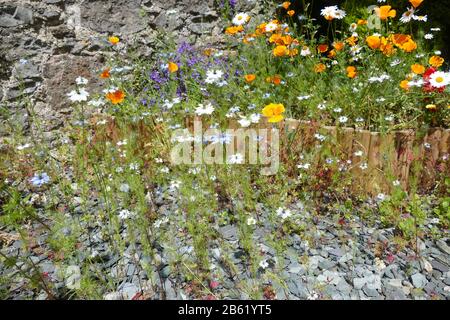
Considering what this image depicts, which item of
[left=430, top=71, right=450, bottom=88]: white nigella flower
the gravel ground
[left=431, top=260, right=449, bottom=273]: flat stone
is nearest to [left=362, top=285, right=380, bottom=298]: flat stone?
the gravel ground

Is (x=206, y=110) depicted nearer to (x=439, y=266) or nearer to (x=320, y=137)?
(x=320, y=137)

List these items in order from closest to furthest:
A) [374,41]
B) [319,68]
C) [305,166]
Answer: [305,166] < [374,41] < [319,68]

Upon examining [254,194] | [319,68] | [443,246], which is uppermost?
[319,68]

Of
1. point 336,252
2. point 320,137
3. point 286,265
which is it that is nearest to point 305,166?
point 320,137

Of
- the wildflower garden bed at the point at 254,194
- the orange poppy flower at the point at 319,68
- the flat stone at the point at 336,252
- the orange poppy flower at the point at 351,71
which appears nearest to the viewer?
the wildflower garden bed at the point at 254,194

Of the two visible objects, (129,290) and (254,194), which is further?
(254,194)

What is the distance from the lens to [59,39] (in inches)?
141

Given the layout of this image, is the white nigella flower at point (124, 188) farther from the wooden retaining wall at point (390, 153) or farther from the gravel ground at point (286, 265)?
the wooden retaining wall at point (390, 153)

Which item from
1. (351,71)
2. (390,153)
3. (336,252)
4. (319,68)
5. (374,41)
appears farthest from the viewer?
(319,68)

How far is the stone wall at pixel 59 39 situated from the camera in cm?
335

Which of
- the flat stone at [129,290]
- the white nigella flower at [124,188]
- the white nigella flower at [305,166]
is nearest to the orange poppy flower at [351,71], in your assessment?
the white nigella flower at [305,166]

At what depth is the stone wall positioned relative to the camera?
3354 mm
